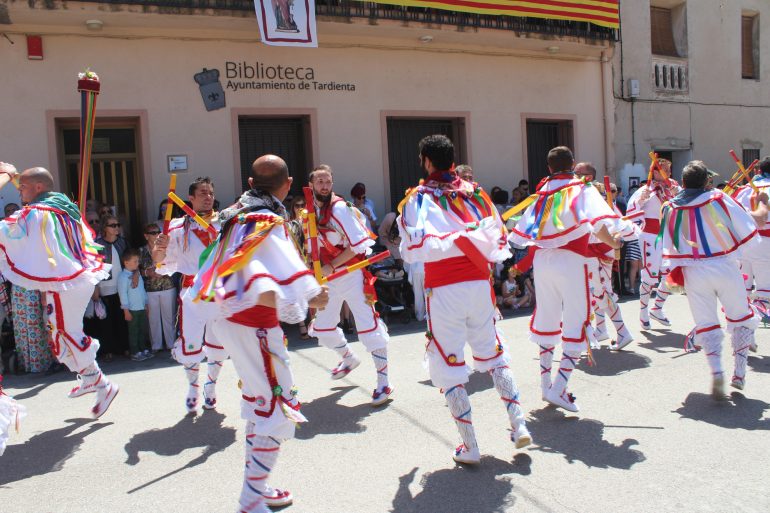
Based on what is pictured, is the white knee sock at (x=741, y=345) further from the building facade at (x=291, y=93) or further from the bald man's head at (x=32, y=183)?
the building facade at (x=291, y=93)

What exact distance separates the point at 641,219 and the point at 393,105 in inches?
200

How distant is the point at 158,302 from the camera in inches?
339

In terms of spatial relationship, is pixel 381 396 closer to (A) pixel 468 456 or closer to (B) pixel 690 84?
(A) pixel 468 456

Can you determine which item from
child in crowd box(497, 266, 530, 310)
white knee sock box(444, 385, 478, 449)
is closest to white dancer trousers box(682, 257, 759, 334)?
white knee sock box(444, 385, 478, 449)

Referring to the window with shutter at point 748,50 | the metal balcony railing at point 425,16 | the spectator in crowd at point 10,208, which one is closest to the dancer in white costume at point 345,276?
the spectator in crowd at point 10,208

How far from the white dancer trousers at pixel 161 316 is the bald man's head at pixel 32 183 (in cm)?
318

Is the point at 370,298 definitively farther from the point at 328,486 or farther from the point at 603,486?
the point at 603,486

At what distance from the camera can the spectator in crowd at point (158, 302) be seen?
8.58 metres

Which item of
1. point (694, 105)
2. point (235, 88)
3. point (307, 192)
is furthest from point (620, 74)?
point (307, 192)

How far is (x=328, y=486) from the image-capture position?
13.7ft

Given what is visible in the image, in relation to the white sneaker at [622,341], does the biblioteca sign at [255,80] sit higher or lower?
Answer: higher

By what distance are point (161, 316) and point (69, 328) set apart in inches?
124

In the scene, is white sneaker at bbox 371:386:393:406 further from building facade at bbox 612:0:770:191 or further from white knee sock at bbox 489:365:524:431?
building facade at bbox 612:0:770:191

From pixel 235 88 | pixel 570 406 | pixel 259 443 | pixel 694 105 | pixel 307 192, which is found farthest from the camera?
pixel 694 105
